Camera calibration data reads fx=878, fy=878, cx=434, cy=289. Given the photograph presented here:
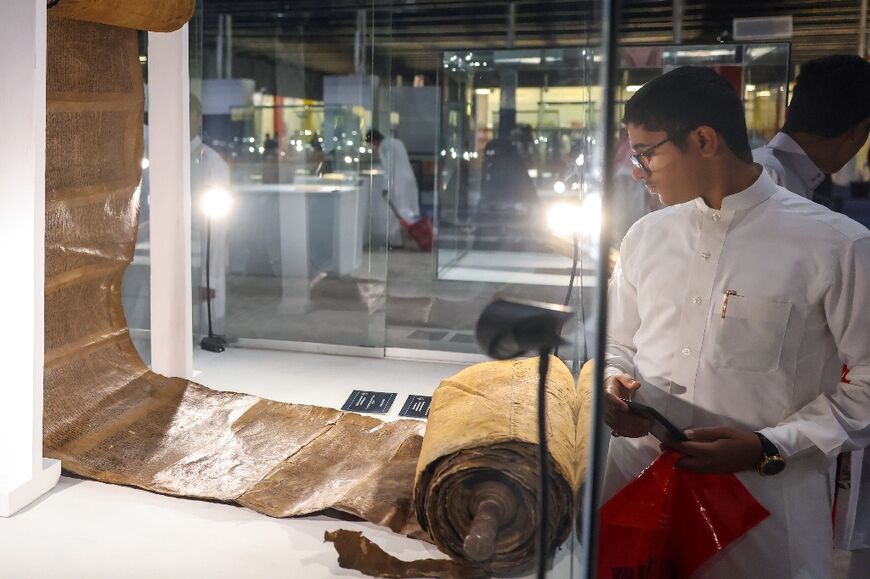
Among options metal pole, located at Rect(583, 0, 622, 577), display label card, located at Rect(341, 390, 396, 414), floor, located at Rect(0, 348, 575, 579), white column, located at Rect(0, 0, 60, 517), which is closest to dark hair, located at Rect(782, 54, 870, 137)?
metal pole, located at Rect(583, 0, 622, 577)

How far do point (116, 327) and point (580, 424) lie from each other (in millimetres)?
2770

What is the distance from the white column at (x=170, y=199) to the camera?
3.78m

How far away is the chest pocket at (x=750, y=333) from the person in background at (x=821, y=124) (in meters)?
0.59

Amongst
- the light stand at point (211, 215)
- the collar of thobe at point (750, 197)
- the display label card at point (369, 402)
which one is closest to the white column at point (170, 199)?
the display label card at point (369, 402)

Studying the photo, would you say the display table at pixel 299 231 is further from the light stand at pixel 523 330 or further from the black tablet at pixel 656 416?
the light stand at pixel 523 330

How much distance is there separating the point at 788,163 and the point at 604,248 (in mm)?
Result: 1416

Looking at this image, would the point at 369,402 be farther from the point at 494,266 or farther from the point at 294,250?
the point at 294,250

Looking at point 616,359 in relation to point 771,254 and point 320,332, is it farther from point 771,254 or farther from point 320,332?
point 320,332

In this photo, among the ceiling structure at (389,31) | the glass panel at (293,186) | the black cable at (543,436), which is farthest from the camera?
the glass panel at (293,186)

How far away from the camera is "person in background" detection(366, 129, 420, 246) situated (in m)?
5.06

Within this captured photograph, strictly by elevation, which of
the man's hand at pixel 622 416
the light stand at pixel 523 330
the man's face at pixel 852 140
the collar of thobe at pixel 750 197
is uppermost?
the man's face at pixel 852 140

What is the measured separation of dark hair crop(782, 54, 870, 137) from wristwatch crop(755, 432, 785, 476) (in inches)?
34.1

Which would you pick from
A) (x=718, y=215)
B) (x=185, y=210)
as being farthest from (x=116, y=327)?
(x=718, y=215)

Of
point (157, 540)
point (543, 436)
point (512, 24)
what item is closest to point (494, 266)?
point (512, 24)
